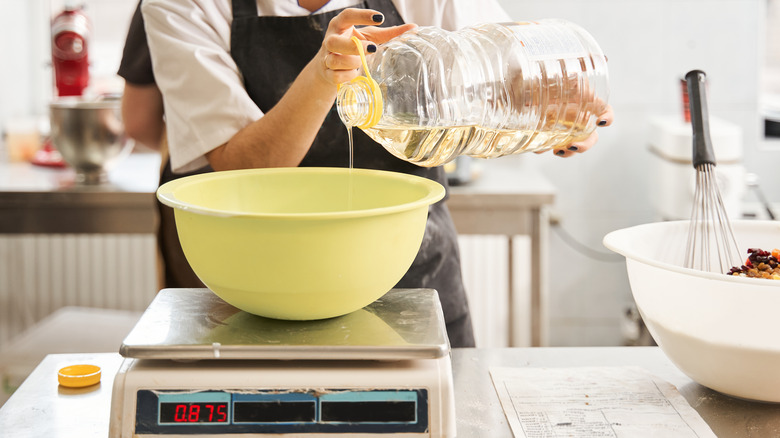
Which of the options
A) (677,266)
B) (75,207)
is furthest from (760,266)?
(75,207)

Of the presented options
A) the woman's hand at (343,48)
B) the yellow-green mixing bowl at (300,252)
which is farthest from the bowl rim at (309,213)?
the woman's hand at (343,48)

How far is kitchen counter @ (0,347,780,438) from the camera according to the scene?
88 centimetres

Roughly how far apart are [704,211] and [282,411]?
1.99 ft

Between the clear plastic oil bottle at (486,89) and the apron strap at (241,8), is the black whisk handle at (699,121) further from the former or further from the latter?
the apron strap at (241,8)

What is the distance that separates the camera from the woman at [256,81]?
1.19 m

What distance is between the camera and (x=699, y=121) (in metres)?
0.97

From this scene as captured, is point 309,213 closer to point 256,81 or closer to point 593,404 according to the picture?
point 593,404

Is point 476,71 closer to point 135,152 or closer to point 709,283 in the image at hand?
point 709,283

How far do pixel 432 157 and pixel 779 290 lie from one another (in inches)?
17.1

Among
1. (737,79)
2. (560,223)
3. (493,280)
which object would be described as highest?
(737,79)

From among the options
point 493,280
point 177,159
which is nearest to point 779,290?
point 177,159

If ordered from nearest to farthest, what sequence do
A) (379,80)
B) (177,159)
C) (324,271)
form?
(324,271) < (379,80) < (177,159)

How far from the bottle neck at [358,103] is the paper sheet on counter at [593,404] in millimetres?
370

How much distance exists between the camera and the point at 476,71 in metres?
1.01
